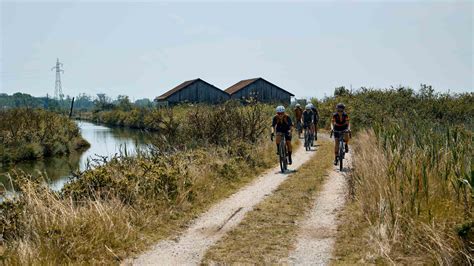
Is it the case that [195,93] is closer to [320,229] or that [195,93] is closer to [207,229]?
[207,229]

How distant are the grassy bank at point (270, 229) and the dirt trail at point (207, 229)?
191mm

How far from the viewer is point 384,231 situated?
6031 mm

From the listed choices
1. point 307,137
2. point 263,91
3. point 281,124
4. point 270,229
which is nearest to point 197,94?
point 263,91

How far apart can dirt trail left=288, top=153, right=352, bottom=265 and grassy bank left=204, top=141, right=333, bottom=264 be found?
0.16 metres

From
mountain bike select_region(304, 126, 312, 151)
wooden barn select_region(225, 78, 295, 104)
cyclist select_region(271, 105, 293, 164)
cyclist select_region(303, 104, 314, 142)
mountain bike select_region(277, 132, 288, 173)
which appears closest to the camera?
cyclist select_region(271, 105, 293, 164)

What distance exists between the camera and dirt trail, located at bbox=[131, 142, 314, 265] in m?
6.29

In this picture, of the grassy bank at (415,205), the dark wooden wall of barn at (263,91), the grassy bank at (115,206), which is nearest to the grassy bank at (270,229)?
the grassy bank at (415,205)

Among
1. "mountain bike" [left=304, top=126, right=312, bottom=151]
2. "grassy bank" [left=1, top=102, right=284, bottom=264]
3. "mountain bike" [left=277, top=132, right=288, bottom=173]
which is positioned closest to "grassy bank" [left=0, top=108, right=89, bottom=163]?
"grassy bank" [left=1, top=102, right=284, bottom=264]

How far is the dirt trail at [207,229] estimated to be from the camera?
629 centimetres

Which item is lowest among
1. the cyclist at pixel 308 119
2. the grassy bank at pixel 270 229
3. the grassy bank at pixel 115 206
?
the grassy bank at pixel 270 229

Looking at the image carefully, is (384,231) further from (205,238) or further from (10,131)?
(10,131)

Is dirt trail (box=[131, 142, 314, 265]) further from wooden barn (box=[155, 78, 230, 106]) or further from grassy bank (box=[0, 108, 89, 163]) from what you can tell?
wooden barn (box=[155, 78, 230, 106])

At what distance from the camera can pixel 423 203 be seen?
6.11 metres

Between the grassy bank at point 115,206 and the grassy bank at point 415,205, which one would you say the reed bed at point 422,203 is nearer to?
the grassy bank at point 415,205
